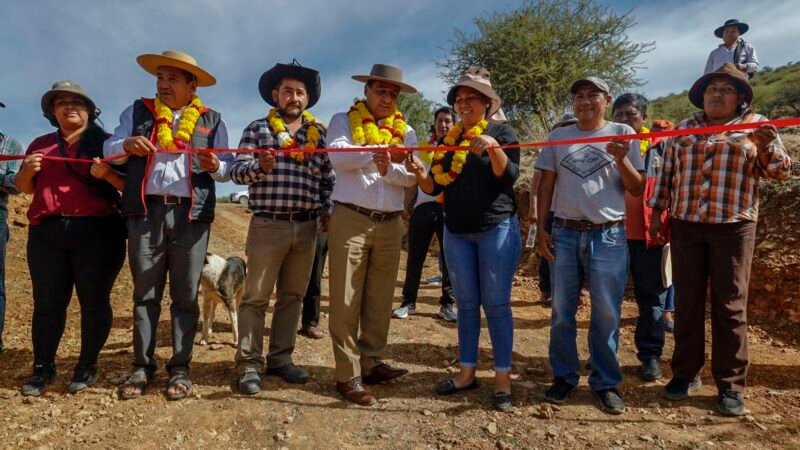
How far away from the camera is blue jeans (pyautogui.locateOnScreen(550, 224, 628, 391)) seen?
3291 millimetres

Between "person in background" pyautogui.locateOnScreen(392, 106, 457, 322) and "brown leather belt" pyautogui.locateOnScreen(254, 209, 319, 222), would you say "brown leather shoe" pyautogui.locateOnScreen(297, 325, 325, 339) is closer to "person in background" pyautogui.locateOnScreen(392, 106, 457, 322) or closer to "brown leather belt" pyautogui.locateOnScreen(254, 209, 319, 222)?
"person in background" pyautogui.locateOnScreen(392, 106, 457, 322)

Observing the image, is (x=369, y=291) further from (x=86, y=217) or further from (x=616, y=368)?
(x=86, y=217)

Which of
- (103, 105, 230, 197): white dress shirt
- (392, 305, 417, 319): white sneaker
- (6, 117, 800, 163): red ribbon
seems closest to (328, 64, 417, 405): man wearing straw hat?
(6, 117, 800, 163): red ribbon

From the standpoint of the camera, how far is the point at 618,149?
3.09 metres

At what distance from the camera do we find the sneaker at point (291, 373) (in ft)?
12.5

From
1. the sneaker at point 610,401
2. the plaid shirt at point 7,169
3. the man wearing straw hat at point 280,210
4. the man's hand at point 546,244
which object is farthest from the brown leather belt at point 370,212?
the plaid shirt at point 7,169

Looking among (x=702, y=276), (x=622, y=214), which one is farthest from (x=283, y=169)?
(x=702, y=276)

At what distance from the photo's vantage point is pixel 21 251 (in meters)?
9.52

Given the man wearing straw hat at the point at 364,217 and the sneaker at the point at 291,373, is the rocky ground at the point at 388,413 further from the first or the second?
the man wearing straw hat at the point at 364,217

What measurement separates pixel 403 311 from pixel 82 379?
3.18 m

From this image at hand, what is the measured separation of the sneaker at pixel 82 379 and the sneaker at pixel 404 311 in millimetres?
2998

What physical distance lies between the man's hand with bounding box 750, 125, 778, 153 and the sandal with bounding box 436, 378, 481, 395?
2.35 metres

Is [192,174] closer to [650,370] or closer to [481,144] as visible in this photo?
[481,144]

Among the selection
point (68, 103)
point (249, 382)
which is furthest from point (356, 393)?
point (68, 103)
